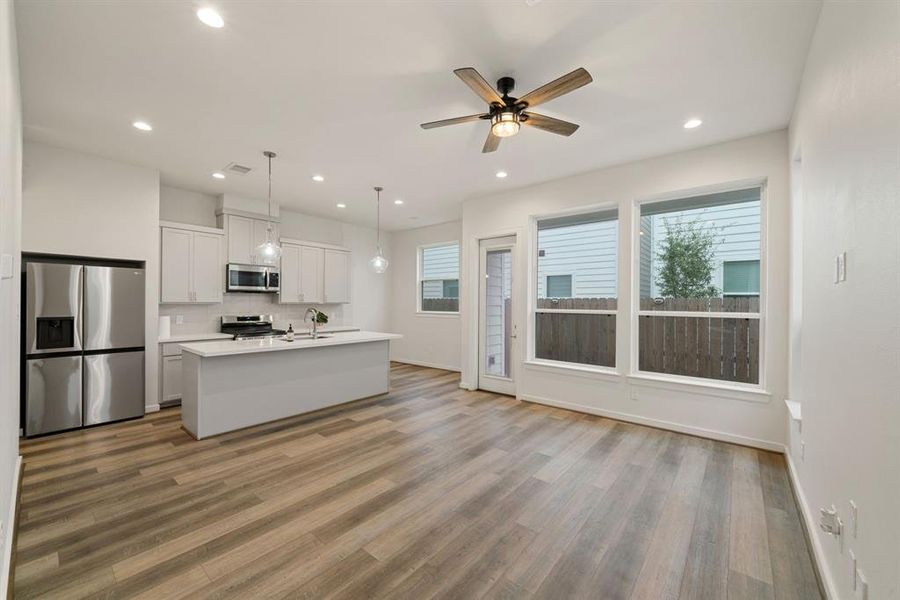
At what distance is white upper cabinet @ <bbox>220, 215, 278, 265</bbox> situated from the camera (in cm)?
552

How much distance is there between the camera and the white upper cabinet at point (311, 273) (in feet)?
21.2

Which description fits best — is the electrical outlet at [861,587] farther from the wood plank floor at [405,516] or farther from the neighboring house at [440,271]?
the neighboring house at [440,271]

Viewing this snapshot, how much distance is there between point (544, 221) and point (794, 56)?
9.71ft

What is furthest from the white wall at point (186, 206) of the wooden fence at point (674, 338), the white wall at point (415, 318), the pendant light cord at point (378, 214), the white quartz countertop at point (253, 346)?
the wooden fence at point (674, 338)

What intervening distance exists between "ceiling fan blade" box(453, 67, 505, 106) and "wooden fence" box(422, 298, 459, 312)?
5.02 metres

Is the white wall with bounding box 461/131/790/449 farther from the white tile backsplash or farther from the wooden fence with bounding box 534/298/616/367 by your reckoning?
the white tile backsplash

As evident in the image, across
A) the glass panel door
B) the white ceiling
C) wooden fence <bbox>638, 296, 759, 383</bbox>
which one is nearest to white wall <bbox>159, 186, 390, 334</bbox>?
the white ceiling

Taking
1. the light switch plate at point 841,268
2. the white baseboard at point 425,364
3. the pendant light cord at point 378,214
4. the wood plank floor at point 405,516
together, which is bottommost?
the wood plank floor at point 405,516

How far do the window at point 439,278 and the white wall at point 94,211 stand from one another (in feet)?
15.0

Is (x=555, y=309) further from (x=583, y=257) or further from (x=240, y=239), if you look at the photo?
(x=240, y=239)

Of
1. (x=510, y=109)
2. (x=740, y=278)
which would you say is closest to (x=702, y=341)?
(x=740, y=278)

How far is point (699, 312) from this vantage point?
12.9ft

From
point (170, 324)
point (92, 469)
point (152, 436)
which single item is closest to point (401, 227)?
point (170, 324)

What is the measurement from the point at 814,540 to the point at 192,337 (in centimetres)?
628
